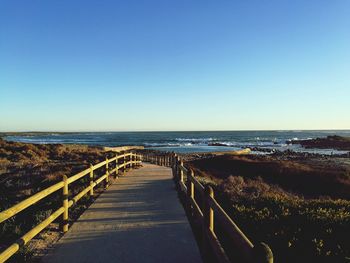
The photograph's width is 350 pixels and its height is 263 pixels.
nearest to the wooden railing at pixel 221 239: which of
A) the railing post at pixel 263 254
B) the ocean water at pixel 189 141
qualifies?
the railing post at pixel 263 254

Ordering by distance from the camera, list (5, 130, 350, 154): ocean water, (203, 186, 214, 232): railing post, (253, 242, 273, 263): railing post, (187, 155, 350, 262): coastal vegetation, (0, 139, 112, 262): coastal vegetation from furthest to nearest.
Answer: (5, 130, 350, 154): ocean water
(0, 139, 112, 262): coastal vegetation
(187, 155, 350, 262): coastal vegetation
(203, 186, 214, 232): railing post
(253, 242, 273, 263): railing post

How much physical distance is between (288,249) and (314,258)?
1.47 feet

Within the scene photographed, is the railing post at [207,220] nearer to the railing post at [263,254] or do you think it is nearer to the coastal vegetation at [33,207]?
the railing post at [263,254]

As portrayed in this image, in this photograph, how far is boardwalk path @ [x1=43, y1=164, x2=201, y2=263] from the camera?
482cm

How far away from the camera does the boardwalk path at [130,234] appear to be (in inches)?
190

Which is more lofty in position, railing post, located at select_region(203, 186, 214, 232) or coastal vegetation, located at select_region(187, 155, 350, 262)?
railing post, located at select_region(203, 186, 214, 232)

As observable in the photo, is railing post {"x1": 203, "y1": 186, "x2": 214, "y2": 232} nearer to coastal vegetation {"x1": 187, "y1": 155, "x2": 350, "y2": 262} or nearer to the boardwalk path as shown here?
the boardwalk path

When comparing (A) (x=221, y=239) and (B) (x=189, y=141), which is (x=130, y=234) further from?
(B) (x=189, y=141)

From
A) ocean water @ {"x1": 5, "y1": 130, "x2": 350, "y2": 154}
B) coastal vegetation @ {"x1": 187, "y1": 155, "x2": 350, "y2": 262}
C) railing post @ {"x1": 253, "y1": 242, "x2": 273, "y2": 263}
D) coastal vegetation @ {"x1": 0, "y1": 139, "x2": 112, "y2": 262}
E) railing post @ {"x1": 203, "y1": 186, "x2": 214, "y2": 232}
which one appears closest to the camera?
railing post @ {"x1": 253, "y1": 242, "x2": 273, "y2": 263}

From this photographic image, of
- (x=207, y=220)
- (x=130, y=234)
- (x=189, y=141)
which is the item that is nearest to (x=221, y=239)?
(x=207, y=220)

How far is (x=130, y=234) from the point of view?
586 cm

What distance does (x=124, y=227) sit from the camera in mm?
6312

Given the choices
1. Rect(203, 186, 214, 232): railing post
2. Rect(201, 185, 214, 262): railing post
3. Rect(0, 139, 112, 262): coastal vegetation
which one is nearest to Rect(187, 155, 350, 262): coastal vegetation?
Rect(201, 185, 214, 262): railing post

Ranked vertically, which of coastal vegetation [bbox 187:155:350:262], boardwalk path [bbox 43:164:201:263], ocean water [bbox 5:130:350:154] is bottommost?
ocean water [bbox 5:130:350:154]
